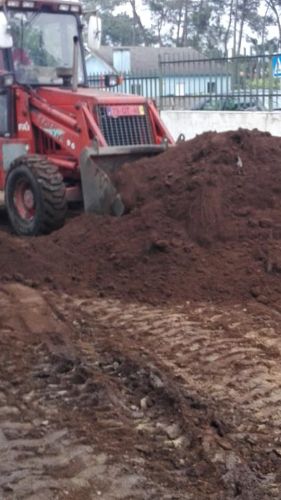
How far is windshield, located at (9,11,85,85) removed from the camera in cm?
1185

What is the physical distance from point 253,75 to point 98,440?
1292 cm

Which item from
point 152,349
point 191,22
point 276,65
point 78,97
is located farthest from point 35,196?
point 191,22

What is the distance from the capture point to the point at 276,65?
16484mm

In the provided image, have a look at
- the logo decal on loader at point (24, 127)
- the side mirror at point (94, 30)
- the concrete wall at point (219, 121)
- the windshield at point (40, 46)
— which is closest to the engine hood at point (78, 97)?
the windshield at point (40, 46)

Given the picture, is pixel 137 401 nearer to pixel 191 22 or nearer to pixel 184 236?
pixel 184 236

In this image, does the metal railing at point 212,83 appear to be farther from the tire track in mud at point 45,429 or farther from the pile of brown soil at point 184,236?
the tire track in mud at point 45,429

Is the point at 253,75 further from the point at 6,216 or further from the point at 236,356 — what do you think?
the point at 236,356

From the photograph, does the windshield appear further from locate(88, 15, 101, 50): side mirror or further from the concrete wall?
the concrete wall

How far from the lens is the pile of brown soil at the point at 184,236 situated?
882cm

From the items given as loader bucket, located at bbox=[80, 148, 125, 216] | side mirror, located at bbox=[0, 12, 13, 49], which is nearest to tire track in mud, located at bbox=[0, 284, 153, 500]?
loader bucket, located at bbox=[80, 148, 125, 216]

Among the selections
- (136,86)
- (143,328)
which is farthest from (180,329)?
(136,86)

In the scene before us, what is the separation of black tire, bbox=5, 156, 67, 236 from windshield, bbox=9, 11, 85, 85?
1.41 m

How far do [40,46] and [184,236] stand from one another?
4089 millimetres

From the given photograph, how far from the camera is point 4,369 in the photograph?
6.69 m
